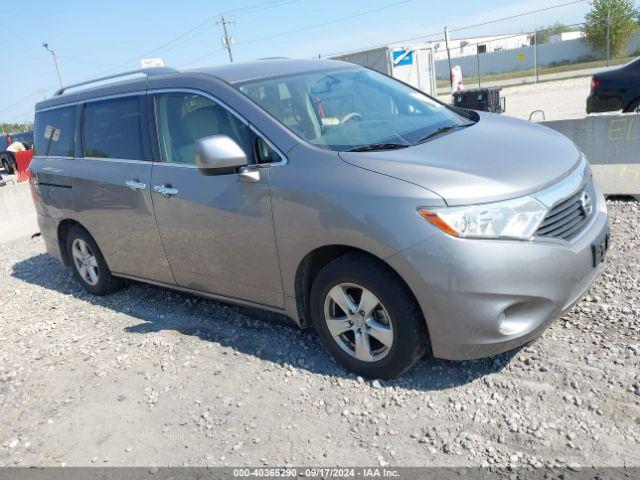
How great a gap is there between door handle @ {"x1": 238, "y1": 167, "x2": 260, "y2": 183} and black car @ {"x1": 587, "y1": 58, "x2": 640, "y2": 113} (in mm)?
7684

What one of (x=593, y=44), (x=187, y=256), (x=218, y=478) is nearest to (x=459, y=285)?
(x=218, y=478)

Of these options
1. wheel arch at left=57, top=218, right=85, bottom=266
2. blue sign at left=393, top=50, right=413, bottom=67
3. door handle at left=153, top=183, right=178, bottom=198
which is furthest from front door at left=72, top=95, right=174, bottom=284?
blue sign at left=393, top=50, right=413, bottom=67

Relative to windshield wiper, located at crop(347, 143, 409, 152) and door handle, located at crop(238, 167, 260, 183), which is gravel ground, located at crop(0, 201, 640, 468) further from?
windshield wiper, located at crop(347, 143, 409, 152)

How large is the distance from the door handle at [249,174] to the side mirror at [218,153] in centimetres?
7

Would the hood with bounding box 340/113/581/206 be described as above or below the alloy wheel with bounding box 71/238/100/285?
above

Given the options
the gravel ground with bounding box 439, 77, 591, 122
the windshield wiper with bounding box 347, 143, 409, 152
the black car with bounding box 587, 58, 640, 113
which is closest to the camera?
the windshield wiper with bounding box 347, 143, 409, 152

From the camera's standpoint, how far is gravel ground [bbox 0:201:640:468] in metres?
2.80

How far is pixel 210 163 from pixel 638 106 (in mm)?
8046

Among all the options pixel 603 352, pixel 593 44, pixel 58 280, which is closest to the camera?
pixel 603 352

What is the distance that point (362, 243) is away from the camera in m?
3.04

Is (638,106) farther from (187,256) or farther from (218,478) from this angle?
(218,478)

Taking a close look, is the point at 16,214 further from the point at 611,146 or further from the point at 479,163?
the point at 611,146

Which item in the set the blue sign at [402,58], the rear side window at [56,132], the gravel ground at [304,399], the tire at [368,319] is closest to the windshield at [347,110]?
the tire at [368,319]

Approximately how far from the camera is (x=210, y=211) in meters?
3.82
